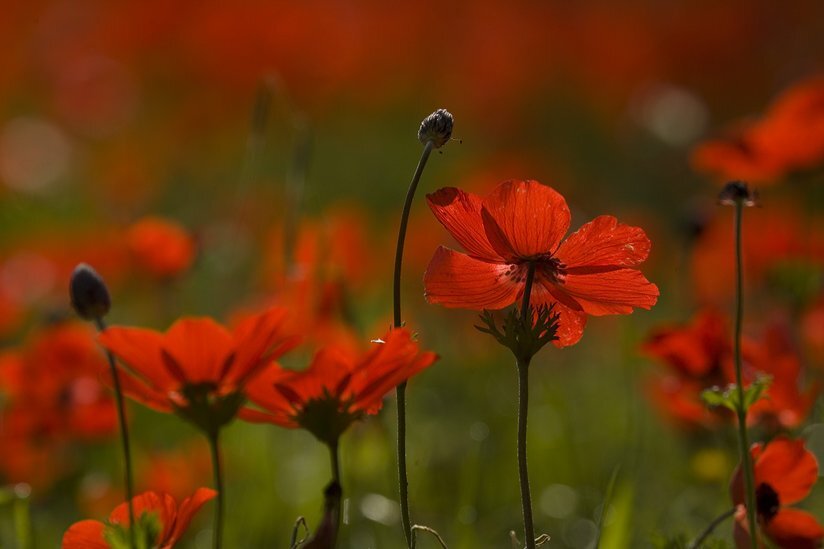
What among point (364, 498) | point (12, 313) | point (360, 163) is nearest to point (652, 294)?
point (364, 498)

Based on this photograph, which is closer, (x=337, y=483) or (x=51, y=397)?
(x=337, y=483)

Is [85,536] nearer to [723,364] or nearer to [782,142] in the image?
[723,364]

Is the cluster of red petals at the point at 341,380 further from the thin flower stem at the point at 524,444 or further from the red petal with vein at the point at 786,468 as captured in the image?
the red petal with vein at the point at 786,468

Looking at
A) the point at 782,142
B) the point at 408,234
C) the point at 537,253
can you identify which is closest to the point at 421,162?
the point at 537,253

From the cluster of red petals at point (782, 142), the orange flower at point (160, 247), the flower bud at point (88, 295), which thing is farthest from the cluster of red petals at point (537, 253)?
the orange flower at point (160, 247)

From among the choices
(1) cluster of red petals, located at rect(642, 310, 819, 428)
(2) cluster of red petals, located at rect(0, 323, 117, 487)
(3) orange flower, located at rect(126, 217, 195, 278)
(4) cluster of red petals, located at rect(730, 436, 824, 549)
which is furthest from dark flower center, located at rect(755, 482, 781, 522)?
(3) orange flower, located at rect(126, 217, 195, 278)
